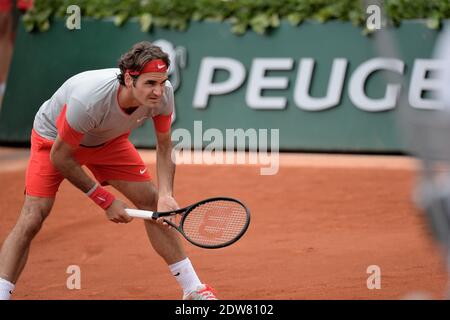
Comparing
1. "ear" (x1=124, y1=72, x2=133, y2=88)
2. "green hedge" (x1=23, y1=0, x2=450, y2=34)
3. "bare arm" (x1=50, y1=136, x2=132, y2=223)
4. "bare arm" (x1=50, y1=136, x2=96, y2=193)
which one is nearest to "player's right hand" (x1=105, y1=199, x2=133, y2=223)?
"bare arm" (x1=50, y1=136, x2=132, y2=223)

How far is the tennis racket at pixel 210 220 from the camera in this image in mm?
5281

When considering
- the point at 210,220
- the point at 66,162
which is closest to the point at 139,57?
the point at 66,162

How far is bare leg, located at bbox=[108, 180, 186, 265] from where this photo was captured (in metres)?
5.64

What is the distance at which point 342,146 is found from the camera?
34.5ft

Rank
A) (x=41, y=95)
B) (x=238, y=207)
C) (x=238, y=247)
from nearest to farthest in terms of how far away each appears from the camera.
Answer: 1. (x=238, y=207)
2. (x=238, y=247)
3. (x=41, y=95)

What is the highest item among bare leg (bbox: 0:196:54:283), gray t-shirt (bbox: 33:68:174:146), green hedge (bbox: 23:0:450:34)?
green hedge (bbox: 23:0:450:34)

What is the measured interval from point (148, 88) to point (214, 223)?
0.90 m

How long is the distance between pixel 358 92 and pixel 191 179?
7.11 feet

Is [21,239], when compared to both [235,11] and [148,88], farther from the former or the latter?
[235,11]

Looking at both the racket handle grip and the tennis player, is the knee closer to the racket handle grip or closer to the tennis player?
the tennis player

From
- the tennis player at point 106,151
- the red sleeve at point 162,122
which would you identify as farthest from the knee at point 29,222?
the red sleeve at point 162,122

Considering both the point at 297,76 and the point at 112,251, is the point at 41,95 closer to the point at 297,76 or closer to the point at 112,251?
the point at 297,76

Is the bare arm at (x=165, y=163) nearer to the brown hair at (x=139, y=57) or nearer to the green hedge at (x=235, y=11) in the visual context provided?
the brown hair at (x=139, y=57)
